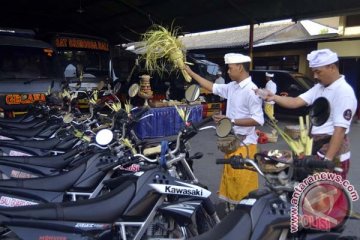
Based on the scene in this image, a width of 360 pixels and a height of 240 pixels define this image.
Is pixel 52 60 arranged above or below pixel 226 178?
above

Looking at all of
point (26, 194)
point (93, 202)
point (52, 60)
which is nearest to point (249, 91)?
point (93, 202)

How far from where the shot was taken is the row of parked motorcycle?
6.32 ft

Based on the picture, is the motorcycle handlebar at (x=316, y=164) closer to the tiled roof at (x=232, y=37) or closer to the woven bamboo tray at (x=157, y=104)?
the woven bamboo tray at (x=157, y=104)

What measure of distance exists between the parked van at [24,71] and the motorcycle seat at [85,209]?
15.8ft

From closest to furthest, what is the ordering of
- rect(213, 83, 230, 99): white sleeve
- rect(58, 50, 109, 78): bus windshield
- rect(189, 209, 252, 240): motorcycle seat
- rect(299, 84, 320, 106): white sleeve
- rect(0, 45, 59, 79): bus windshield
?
rect(189, 209, 252, 240): motorcycle seat < rect(299, 84, 320, 106): white sleeve < rect(213, 83, 230, 99): white sleeve < rect(0, 45, 59, 79): bus windshield < rect(58, 50, 109, 78): bus windshield

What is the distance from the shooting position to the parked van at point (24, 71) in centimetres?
684

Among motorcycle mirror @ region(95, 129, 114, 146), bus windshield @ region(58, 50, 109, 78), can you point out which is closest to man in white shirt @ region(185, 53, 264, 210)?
motorcycle mirror @ region(95, 129, 114, 146)

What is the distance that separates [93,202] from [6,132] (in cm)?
289

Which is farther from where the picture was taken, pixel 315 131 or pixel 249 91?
pixel 249 91

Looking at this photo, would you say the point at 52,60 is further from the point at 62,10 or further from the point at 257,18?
the point at 62,10

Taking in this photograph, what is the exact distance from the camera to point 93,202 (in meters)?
2.51

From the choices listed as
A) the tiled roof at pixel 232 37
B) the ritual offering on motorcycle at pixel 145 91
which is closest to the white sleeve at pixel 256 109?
the ritual offering on motorcycle at pixel 145 91

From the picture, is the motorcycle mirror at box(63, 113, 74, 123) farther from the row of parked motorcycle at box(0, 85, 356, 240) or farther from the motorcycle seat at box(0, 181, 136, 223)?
the motorcycle seat at box(0, 181, 136, 223)

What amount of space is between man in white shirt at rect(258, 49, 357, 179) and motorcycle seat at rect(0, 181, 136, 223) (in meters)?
1.27
